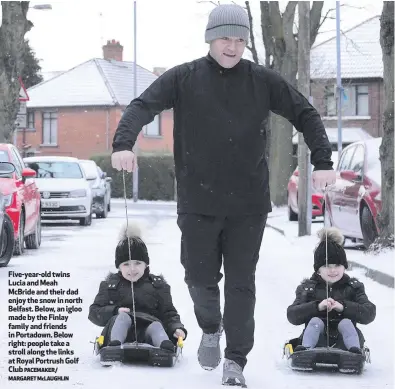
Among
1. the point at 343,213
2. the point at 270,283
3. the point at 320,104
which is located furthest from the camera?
the point at 320,104

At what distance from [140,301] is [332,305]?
116cm

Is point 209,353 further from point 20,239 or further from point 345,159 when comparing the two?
point 345,159

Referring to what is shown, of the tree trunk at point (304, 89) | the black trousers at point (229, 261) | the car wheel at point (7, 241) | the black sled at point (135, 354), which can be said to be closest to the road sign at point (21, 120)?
the tree trunk at point (304, 89)

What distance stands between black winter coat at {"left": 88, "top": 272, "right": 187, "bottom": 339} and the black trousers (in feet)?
2.35

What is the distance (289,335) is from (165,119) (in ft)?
185

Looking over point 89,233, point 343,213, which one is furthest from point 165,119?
point 343,213

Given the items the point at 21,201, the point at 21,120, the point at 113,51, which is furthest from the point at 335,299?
the point at 113,51

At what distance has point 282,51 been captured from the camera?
3341 cm

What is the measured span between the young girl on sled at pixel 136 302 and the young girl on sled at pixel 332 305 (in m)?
0.73

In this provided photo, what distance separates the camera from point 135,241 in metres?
6.46

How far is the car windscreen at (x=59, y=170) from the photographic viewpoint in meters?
24.1

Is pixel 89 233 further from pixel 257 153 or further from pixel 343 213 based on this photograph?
pixel 257 153

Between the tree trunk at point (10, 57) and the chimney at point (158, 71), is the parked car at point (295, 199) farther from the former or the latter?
the chimney at point (158, 71)

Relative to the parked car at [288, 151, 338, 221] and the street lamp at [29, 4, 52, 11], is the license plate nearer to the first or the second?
the parked car at [288, 151, 338, 221]
